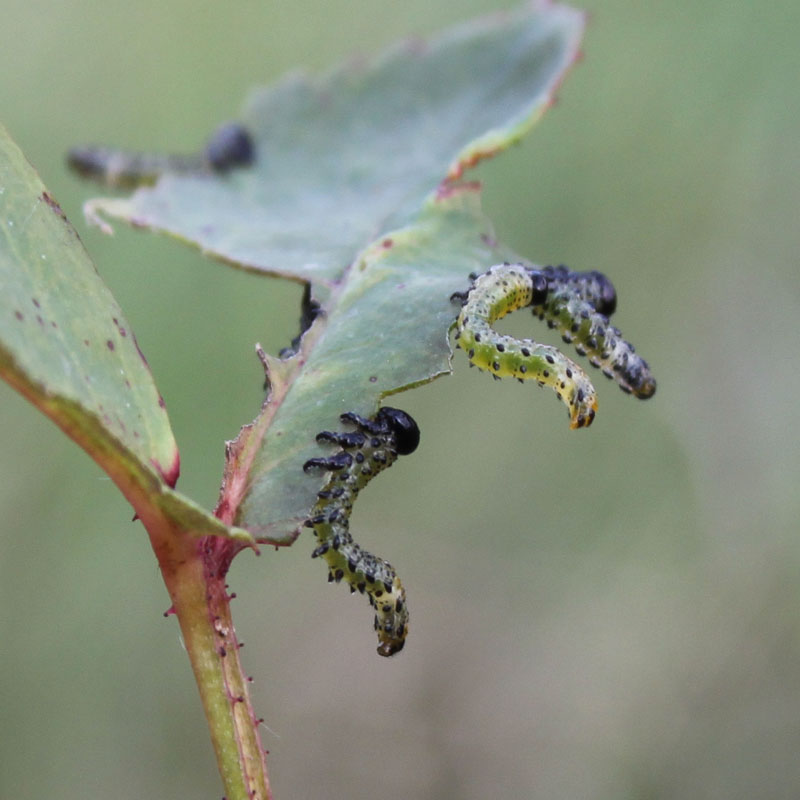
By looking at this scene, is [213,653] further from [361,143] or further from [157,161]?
[157,161]

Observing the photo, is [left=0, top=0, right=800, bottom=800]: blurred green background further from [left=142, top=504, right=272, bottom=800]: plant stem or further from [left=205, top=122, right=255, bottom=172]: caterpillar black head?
[left=142, top=504, right=272, bottom=800]: plant stem

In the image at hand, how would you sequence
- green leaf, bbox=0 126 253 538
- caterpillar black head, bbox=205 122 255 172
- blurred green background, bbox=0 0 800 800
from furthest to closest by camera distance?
blurred green background, bbox=0 0 800 800
caterpillar black head, bbox=205 122 255 172
green leaf, bbox=0 126 253 538

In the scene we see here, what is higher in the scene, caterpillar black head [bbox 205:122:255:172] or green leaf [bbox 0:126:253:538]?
caterpillar black head [bbox 205:122:255:172]

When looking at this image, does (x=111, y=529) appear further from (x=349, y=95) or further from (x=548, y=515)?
(x=349, y=95)

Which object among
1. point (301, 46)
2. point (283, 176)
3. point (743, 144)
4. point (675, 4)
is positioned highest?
point (301, 46)

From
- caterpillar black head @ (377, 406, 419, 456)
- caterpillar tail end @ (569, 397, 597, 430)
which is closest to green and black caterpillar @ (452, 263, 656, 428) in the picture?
caterpillar tail end @ (569, 397, 597, 430)

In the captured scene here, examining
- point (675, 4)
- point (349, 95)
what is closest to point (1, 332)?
point (349, 95)
